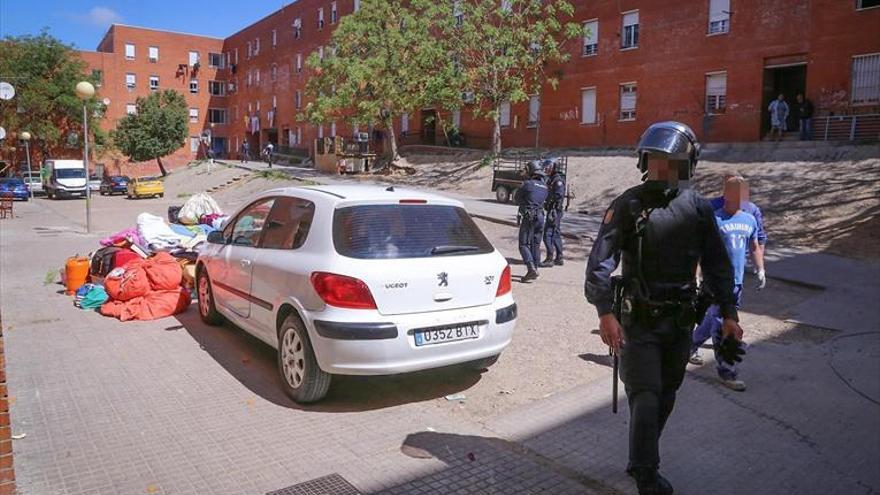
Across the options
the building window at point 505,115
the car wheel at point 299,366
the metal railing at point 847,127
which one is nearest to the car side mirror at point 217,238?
the car wheel at point 299,366

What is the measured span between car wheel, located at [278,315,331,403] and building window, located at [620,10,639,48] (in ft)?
90.4

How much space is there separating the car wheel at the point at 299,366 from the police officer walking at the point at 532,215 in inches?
219

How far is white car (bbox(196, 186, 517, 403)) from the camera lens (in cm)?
444

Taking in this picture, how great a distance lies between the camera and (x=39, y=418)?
443 centimetres

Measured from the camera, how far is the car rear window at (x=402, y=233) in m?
4.64

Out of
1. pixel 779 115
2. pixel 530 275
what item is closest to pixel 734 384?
pixel 530 275

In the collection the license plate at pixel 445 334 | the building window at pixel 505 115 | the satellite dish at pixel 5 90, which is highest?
the building window at pixel 505 115

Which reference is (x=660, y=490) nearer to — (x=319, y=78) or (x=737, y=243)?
(x=737, y=243)

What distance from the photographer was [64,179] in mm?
36281

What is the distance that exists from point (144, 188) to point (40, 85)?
18.2m

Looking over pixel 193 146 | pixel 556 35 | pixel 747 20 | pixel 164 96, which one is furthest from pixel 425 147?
pixel 193 146

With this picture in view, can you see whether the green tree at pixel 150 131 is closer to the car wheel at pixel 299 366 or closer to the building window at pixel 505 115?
the building window at pixel 505 115

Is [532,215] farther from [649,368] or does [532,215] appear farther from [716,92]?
[716,92]

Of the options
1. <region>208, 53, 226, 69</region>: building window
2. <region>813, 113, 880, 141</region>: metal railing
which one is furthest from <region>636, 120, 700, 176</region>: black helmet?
<region>208, 53, 226, 69</region>: building window
